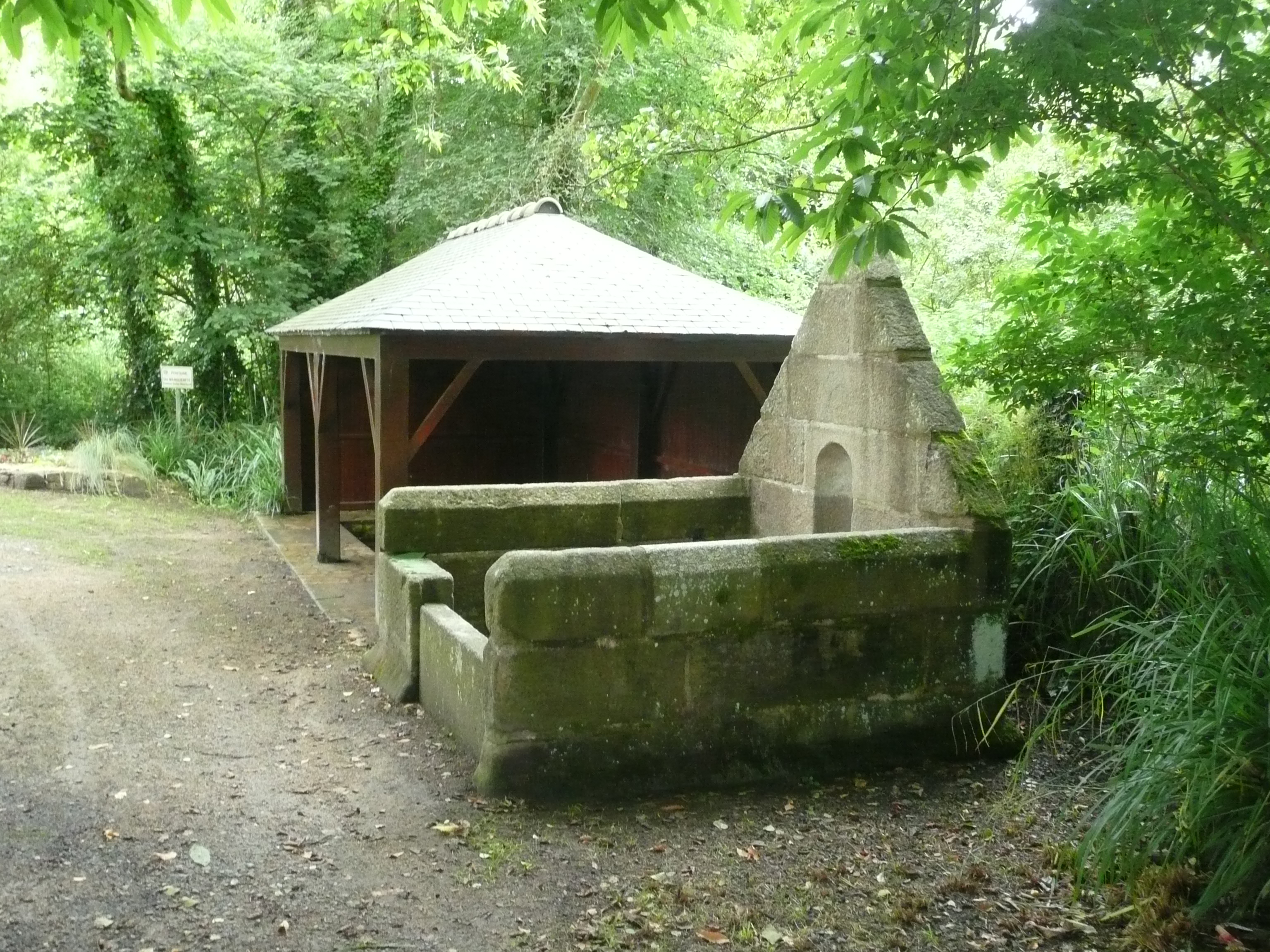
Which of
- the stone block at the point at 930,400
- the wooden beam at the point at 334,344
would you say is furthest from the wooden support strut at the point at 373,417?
the stone block at the point at 930,400

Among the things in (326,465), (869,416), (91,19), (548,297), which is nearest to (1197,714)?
(869,416)

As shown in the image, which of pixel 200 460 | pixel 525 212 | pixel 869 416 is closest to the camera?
pixel 869 416

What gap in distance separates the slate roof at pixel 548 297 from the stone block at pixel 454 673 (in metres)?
2.84

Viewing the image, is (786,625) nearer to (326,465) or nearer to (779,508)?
(779,508)

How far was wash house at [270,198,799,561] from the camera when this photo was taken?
27.6 ft

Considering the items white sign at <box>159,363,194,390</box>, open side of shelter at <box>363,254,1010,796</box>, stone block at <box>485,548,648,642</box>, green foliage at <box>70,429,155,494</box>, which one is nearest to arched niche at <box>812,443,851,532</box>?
open side of shelter at <box>363,254,1010,796</box>

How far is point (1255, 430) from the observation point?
12.7ft

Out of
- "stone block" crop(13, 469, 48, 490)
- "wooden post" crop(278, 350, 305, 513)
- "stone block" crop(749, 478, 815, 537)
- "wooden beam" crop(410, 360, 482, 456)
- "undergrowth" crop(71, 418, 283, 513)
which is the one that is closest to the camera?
"stone block" crop(749, 478, 815, 537)

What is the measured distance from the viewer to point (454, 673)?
5.26 meters

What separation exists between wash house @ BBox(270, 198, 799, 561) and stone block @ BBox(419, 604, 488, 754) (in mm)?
2846

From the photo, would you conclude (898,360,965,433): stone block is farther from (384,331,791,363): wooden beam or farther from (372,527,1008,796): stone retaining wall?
(384,331,791,363): wooden beam

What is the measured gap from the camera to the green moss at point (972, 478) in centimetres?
509

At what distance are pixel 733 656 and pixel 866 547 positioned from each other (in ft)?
2.42

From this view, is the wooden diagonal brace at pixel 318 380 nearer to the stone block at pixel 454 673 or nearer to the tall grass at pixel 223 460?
the tall grass at pixel 223 460
